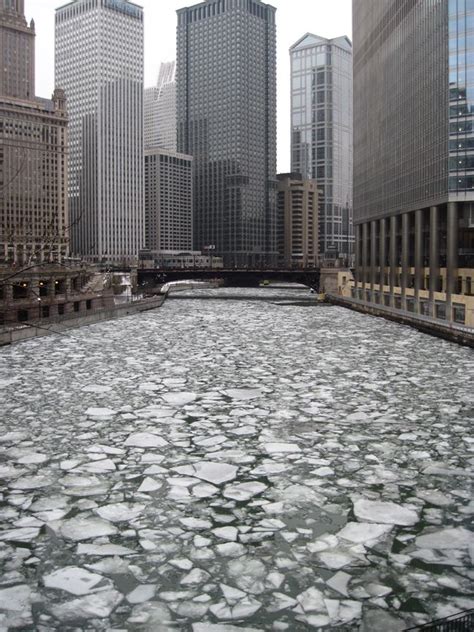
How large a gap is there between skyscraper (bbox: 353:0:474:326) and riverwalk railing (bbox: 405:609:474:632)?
3246 cm

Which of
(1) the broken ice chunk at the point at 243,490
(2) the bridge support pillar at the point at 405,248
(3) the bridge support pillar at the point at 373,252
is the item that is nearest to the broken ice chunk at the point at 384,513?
(1) the broken ice chunk at the point at 243,490

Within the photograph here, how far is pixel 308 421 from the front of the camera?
1784 centimetres

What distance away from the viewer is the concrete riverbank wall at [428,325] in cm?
3666

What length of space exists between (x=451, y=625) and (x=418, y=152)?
76752 mm

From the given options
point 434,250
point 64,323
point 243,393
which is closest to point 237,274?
point 434,250

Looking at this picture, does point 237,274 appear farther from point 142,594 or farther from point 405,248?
point 142,594

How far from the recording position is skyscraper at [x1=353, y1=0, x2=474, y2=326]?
67.1m

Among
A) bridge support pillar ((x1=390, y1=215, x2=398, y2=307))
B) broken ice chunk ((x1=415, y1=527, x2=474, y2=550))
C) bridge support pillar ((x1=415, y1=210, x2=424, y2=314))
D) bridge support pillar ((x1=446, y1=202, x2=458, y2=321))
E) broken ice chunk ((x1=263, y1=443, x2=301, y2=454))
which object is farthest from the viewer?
bridge support pillar ((x1=390, y1=215, x2=398, y2=307))

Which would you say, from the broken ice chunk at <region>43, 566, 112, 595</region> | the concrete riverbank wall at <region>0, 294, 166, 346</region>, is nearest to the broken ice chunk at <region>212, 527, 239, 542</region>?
the broken ice chunk at <region>43, 566, 112, 595</region>

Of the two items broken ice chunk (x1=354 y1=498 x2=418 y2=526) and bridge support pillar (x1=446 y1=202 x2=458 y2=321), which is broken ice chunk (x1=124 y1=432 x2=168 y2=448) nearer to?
broken ice chunk (x1=354 y1=498 x2=418 y2=526)

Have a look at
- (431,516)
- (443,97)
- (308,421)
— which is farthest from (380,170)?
(431,516)

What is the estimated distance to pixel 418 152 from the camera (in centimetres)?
7881

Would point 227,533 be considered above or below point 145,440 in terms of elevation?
below

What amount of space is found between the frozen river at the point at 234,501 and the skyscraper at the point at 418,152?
72.9 ft
